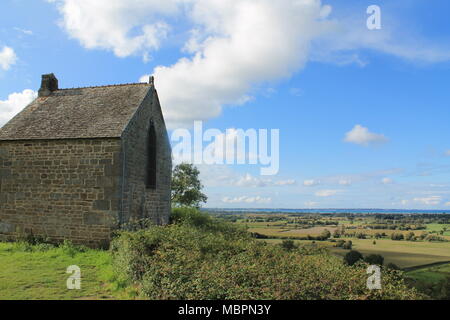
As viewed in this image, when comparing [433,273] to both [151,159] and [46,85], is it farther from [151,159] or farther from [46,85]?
[46,85]

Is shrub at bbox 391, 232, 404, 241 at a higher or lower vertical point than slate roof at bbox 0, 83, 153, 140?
lower

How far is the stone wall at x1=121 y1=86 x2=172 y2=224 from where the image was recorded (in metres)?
16.0

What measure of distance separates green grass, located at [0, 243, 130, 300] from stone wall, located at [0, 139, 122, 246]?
112 centimetres

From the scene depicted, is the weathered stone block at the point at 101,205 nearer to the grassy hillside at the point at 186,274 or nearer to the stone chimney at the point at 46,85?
the grassy hillside at the point at 186,274

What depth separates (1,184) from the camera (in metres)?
17.1

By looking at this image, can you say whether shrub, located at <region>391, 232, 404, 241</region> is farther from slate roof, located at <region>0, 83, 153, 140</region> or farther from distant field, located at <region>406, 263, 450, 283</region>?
slate roof, located at <region>0, 83, 153, 140</region>

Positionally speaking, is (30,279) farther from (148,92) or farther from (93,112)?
(148,92)

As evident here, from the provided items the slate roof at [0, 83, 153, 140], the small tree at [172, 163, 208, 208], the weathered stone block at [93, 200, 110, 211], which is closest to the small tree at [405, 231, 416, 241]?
the small tree at [172, 163, 208, 208]

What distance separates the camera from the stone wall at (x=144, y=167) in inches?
630

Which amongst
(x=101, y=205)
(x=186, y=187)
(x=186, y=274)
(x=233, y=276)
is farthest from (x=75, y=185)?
(x=186, y=187)

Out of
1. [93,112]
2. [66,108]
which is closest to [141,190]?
[93,112]

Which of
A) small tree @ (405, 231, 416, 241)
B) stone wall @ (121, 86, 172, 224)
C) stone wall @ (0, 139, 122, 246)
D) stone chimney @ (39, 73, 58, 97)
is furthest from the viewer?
small tree @ (405, 231, 416, 241)

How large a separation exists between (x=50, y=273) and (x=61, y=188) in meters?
5.81

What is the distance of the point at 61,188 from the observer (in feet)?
51.8
